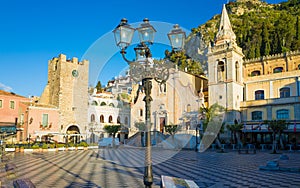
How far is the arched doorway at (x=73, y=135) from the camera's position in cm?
3398

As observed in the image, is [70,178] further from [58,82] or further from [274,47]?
[274,47]

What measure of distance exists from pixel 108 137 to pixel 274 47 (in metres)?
30.2

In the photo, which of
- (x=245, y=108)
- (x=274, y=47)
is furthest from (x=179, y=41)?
(x=274, y=47)

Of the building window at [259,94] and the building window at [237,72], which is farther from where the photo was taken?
the building window at [237,72]

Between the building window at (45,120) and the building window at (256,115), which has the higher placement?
the building window at (256,115)

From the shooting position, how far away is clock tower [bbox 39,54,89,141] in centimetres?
3450

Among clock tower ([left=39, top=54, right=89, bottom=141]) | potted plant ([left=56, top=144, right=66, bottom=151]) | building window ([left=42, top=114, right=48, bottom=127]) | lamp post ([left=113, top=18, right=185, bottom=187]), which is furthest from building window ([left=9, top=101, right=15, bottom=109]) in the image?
lamp post ([left=113, top=18, right=185, bottom=187])

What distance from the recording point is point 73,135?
108 ft

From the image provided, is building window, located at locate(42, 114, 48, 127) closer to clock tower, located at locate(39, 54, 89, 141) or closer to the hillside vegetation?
clock tower, located at locate(39, 54, 89, 141)

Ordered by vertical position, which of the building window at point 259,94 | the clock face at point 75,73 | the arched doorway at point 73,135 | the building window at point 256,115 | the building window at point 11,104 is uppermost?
the clock face at point 75,73

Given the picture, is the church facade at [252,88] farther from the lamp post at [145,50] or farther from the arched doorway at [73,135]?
the lamp post at [145,50]

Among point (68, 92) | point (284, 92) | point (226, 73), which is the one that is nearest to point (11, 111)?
point (68, 92)

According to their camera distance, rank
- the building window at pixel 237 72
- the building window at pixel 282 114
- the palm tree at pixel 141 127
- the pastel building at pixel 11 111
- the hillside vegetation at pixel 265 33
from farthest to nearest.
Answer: the hillside vegetation at pixel 265 33
the palm tree at pixel 141 127
the building window at pixel 237 72
the pastel building at pixel 11 111
the building window at pixel 282 114

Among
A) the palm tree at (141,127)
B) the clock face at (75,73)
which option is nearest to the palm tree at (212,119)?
the palm tree at (141,127)
